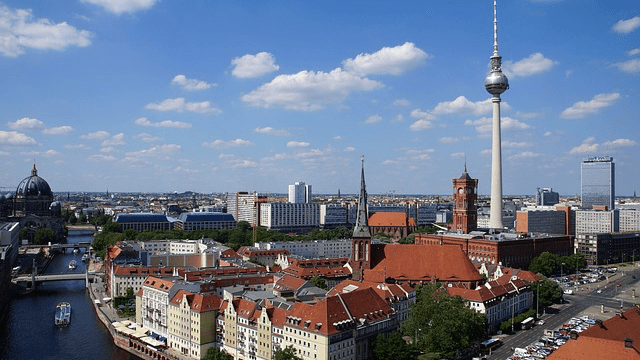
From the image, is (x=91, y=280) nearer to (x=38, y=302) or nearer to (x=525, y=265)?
(x=38, y=302)

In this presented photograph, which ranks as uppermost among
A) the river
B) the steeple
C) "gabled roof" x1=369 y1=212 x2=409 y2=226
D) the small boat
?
the steeple

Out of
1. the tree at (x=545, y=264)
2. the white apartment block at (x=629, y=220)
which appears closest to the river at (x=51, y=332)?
the tree at (x=545, y=264)

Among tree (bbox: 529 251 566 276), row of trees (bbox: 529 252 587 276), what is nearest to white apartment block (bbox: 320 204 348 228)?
row of trees (bbox: 529 252 587 276)

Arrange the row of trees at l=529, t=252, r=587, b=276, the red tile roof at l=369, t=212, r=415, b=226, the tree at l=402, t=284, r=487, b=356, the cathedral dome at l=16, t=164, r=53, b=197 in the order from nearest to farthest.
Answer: the tree at l=402, t=284, r=487, b=356
the row of trees at l=529, t=252, r=587, b=276
the red tile roof at l=369, t=212, r=415, b=226
the cathedral dome at l=16, t=164, r=53, b=197

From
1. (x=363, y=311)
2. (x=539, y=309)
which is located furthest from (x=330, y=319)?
(x=539, y=309)

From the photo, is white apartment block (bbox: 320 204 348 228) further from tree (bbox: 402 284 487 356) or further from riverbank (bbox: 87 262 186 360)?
tree (bbox: 402 284 487 356)

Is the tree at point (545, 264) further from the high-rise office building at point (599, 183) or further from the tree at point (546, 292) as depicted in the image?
the high-rise office building at point (599, 183)
